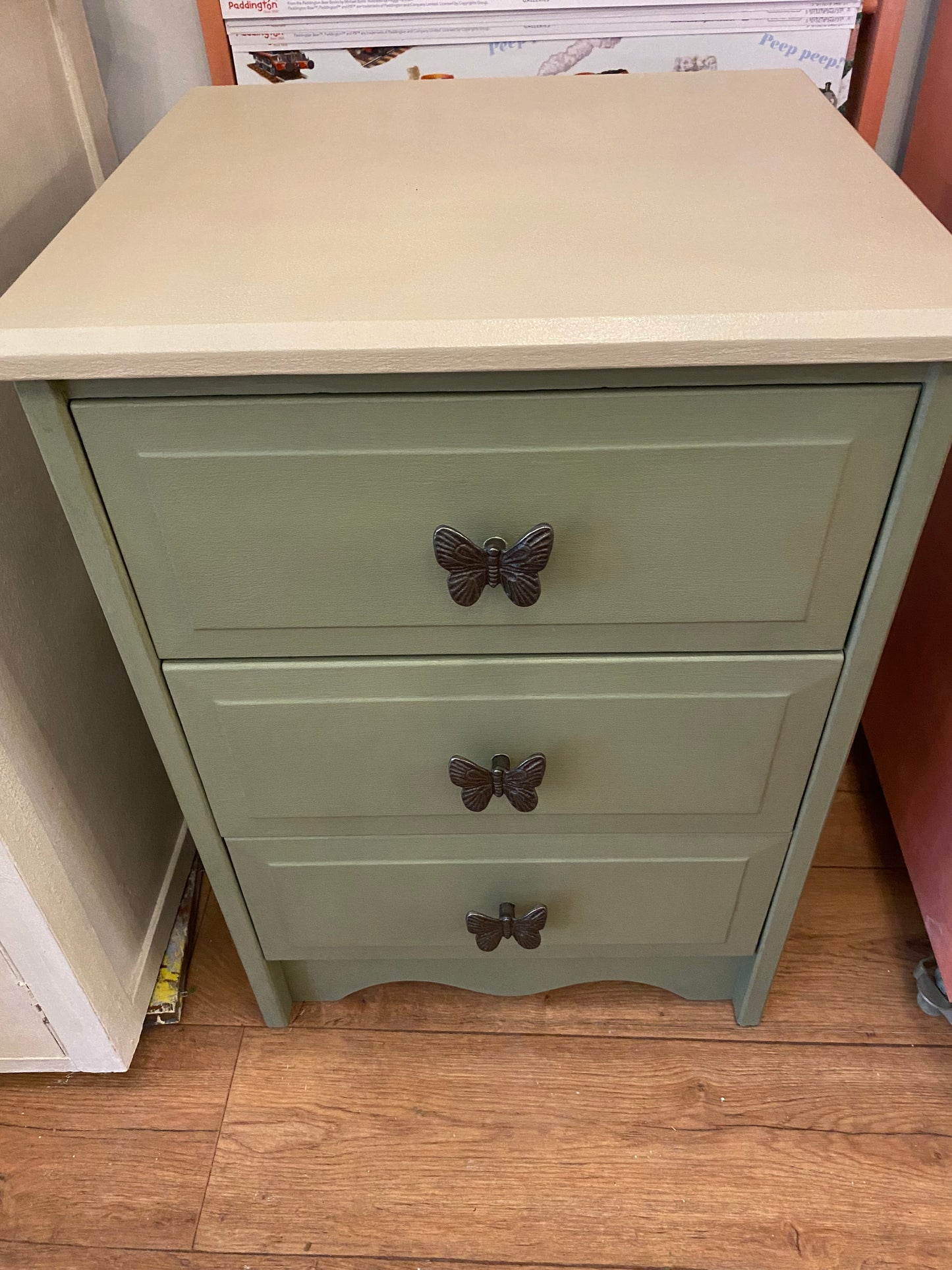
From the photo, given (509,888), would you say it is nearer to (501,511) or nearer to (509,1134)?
(509,1134)

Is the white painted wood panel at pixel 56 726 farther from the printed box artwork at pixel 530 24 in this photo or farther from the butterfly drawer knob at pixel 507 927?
the butterfly drawer knob at pixel 507 927

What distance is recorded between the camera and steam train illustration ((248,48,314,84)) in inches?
36.7

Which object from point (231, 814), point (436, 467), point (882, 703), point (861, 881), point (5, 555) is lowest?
point (861, 881)

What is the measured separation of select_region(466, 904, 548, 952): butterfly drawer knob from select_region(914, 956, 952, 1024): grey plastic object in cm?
44

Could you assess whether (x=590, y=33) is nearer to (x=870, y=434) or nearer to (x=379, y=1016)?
(x=870, y=434)

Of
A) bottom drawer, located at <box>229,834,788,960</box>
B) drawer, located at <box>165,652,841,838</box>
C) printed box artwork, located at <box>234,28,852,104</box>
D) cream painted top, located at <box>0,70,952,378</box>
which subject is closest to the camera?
cream painted top, located at <box>0,70,952,378</box>

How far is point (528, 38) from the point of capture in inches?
36.2

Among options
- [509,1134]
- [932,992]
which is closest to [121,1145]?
[509,1134]

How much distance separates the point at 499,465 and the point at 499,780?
254mm

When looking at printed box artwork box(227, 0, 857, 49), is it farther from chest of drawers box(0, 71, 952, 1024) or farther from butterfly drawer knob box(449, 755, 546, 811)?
butterfly drawer knob box(449, 755, 546, 811)

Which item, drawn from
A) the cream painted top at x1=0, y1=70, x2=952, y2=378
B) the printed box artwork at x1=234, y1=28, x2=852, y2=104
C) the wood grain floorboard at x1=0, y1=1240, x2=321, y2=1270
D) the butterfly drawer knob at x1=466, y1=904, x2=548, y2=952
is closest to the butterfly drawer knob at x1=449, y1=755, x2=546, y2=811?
the butterfly drawer knob at x1=466, y1=904, x2=548, y2=952

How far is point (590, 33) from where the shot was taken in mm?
914

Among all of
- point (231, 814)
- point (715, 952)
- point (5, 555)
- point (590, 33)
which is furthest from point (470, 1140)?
point (590, 33)

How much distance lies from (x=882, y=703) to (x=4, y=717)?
0.95m
